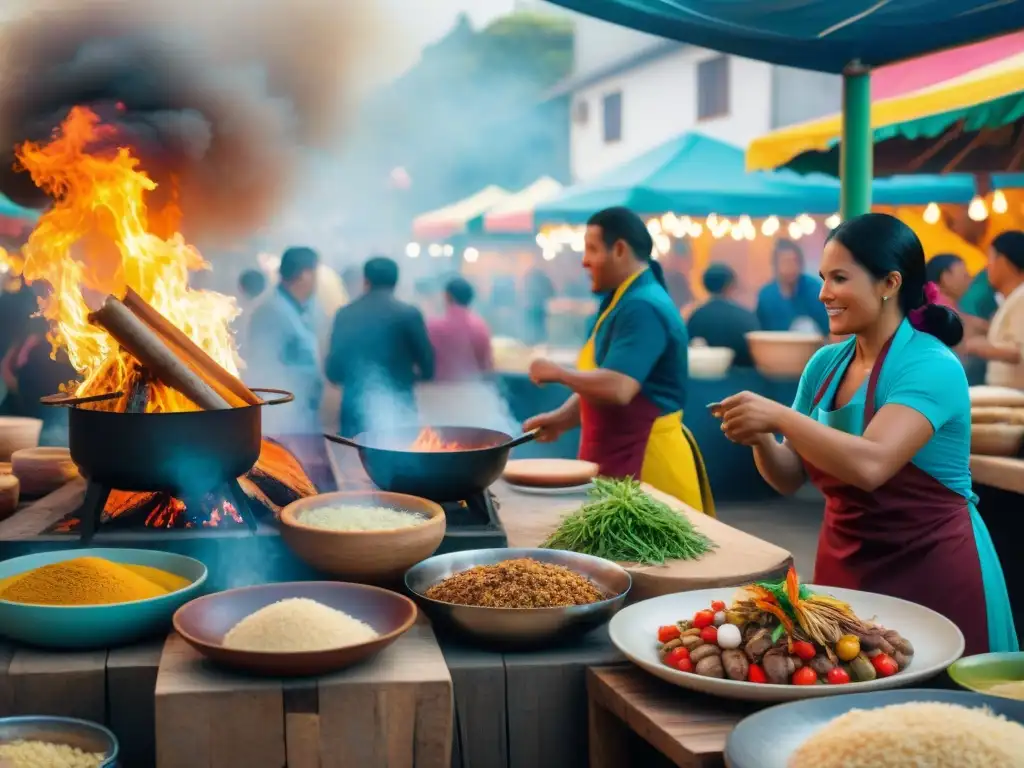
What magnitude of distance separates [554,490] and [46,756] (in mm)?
2030

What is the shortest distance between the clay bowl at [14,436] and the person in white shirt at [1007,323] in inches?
188

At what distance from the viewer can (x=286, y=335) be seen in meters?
6.94

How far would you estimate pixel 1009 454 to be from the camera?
4.88 meters

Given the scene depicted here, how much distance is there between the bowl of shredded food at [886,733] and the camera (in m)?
1.51

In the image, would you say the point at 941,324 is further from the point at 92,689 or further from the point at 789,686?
the point at 92,689

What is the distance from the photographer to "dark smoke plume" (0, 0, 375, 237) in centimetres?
350

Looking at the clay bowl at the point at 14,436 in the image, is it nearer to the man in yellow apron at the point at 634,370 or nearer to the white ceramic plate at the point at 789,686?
the man in yellow apron at the point at 634,370

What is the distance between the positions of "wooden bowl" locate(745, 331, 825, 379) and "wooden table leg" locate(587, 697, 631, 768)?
609cm

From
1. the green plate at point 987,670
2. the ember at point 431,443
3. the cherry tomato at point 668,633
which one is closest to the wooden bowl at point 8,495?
the ember at point 431,443

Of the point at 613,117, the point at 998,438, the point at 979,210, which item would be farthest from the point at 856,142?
the point at 613,117

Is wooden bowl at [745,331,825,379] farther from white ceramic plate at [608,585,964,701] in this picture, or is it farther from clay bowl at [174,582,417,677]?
clay bowl at [174,582,417,677]

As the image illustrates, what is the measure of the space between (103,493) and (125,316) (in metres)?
0.48

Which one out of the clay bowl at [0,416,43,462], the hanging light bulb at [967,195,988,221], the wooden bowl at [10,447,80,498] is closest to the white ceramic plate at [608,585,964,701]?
the wooden bowl at [10,447,80,498]

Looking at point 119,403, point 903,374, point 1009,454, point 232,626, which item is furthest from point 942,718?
point 1009,454
